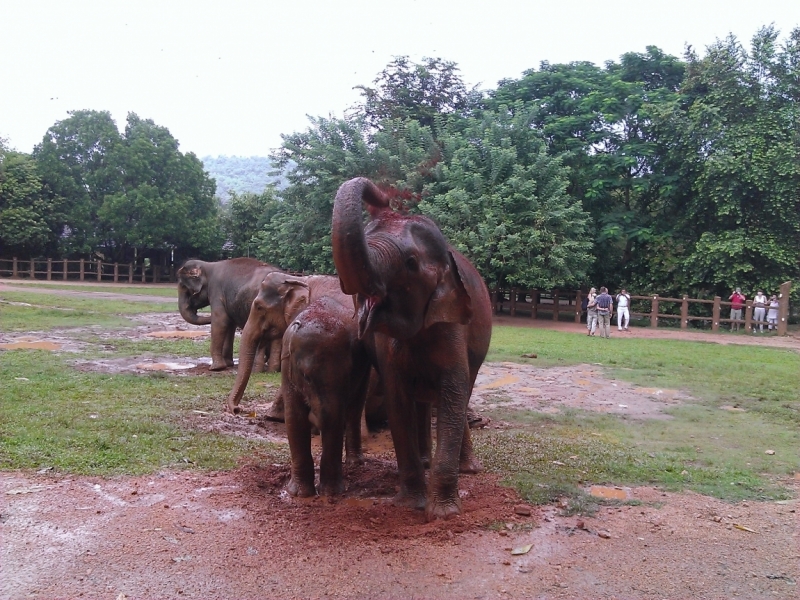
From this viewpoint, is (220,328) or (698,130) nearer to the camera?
(220,328)

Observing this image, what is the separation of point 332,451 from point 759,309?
954 inches

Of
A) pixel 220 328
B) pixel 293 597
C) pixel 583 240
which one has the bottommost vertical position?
pixel 293 597

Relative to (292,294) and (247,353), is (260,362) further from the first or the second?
(292,294)

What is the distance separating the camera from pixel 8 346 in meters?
13.3

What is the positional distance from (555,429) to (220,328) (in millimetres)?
6803

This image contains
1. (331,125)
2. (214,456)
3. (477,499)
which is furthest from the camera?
(331,125)

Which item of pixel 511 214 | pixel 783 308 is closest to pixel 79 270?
pixel 511 214

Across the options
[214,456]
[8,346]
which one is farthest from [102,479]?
[8,346]

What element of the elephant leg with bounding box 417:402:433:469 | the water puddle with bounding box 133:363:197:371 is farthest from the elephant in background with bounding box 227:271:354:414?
the water puddle with bounding box 133:363:197:371

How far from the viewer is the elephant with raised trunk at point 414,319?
3.97 m

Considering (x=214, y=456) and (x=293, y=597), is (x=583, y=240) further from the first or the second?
(x=293, y=597)

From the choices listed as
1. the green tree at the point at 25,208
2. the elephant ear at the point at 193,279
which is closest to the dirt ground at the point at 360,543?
the elephant ear at the point at 193,279

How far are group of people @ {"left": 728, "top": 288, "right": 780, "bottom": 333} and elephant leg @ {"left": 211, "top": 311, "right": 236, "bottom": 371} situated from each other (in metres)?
19.7

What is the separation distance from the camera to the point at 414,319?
14.8 feet
